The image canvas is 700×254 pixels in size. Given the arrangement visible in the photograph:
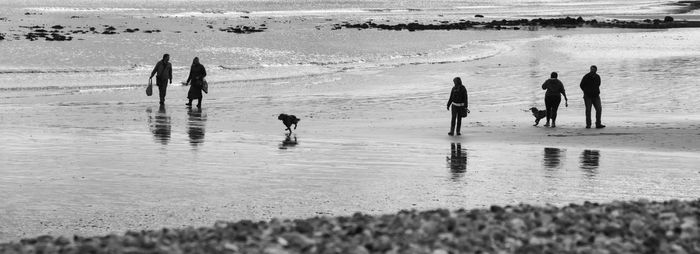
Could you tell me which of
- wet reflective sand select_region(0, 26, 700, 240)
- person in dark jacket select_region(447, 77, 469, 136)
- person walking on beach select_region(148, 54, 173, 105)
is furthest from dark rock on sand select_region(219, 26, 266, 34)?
person in dark jacket select_region(447, 77, 469, 136)

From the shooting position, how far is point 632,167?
17594 mm

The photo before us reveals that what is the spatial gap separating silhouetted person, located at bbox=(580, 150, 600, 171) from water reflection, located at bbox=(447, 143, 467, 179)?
2.03 m

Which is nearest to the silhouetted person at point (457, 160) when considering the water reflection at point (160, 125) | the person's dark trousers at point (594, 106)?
the person's dark trousers at point (594, 106)

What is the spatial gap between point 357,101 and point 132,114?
274 inches

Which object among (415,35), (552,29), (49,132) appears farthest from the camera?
(552,29)

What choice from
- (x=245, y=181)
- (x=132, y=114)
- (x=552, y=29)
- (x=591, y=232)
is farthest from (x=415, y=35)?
(x=591, y=232)

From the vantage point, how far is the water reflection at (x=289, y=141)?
814 inches

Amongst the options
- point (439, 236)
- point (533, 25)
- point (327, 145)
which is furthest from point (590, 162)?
point (533, 25)

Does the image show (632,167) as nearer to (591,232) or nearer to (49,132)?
(591,232)

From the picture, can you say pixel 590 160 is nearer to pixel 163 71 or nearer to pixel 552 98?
pixel 552 98

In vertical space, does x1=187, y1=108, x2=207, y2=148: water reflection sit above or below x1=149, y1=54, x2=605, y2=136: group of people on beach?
below

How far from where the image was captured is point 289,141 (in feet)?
70.4

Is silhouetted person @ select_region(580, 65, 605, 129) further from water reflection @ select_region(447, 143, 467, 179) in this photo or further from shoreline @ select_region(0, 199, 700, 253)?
shoreline @ select_region(0, 199, 700, 253)

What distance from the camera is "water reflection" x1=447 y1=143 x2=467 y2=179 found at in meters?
17.2
